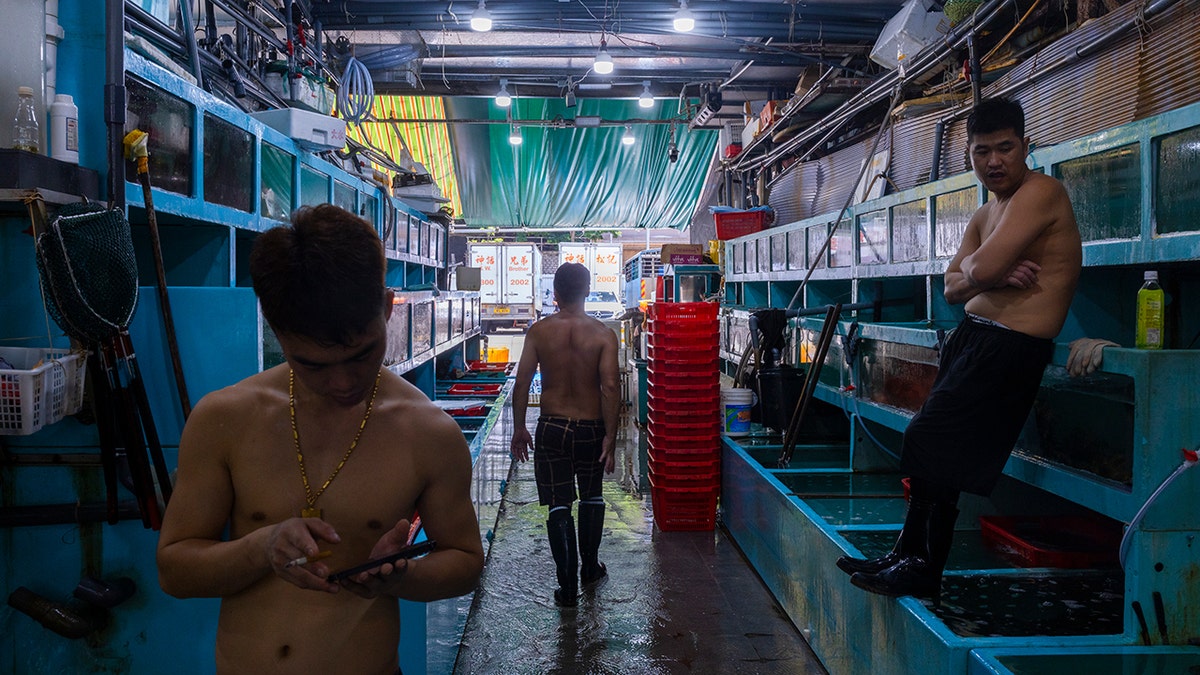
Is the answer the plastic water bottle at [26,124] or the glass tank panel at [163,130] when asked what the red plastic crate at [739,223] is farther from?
the plastic water bottle at [26,124]

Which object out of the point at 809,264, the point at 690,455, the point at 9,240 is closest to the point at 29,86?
the point at 9,240

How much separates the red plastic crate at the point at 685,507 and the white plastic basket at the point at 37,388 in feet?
15.5

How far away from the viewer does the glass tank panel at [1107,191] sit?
3.05 meters

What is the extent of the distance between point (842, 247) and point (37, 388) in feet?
17.5

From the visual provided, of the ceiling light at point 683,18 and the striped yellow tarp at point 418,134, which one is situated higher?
the ceiling light at point 683,18

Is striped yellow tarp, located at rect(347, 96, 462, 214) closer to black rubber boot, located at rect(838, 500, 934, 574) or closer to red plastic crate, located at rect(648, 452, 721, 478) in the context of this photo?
red plastic crate, located at rect(648, 452, 721, 478)

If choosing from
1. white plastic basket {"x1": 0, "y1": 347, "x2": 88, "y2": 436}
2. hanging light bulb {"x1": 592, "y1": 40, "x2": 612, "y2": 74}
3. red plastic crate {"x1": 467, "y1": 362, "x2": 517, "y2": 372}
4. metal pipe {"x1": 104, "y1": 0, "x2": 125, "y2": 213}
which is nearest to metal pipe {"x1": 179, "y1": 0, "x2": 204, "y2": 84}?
metal pipe {"x1": 104, "y1": 0, "x2": 125, "y2": 213}

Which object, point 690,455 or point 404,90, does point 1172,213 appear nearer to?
point 690,455

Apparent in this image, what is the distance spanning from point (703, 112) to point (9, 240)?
855cm

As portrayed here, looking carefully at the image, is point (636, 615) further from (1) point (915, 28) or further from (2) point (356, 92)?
(2) point (356, 92)

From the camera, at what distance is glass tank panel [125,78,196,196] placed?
3033 millimetres

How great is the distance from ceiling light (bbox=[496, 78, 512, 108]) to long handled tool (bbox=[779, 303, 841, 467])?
5501mm

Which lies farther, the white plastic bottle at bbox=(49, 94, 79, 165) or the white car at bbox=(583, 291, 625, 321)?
the white car at bbox=(583, 291, 625, 321)

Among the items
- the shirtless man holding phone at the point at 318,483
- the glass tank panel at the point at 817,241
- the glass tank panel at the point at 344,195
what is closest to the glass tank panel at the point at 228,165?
the glass tank panel at the point at 344,195
